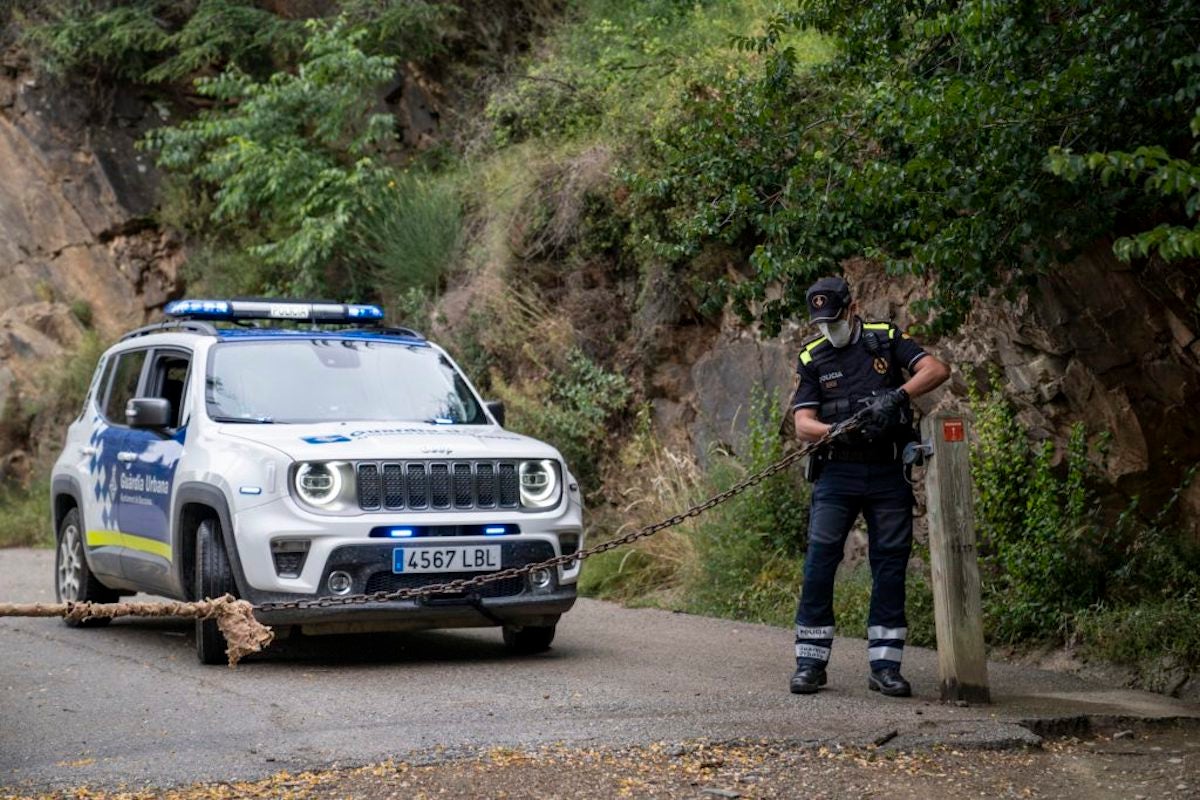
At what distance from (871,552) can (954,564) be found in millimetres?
515

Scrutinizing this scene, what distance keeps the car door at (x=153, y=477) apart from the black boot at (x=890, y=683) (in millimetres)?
4190

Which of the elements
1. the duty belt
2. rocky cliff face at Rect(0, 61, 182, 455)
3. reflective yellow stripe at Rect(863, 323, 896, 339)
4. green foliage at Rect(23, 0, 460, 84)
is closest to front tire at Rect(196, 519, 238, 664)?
the duty belt

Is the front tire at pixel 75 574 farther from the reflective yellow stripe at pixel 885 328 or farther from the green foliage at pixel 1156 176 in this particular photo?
the green foliage at pixel 1156 176

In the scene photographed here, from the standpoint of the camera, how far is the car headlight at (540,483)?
9328 mm

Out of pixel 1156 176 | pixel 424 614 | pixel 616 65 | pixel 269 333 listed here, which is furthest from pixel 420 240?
pixel 1156 176

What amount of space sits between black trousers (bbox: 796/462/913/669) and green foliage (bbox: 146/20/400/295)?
12.2 metres

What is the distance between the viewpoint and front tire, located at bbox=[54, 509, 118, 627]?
1116 centimetres

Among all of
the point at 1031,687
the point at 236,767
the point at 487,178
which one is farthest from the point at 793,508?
the point at 487,178

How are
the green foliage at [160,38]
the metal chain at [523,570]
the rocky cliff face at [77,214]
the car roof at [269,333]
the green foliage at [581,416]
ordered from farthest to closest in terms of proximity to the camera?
the rocky cliff face at [77,214], the green foliage at [160,38], the green foliage at [581,416], the car roof at [269,333], the metal chain at [523,570]

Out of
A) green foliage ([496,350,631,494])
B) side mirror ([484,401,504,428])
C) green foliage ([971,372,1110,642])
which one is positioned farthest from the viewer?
green foliage ([496,350,631,494])

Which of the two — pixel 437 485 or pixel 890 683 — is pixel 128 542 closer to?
pixel 437 485

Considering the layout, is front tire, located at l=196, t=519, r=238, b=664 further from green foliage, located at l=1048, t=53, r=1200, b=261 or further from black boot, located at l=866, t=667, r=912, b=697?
green foliage, located at l=1048, t=53, r=1200, b=261

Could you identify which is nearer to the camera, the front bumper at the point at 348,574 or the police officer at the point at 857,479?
the police officer at the point at 857,479

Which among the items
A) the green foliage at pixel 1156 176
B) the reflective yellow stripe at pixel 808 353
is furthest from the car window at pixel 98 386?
the green foliage at pixel 1156 176
